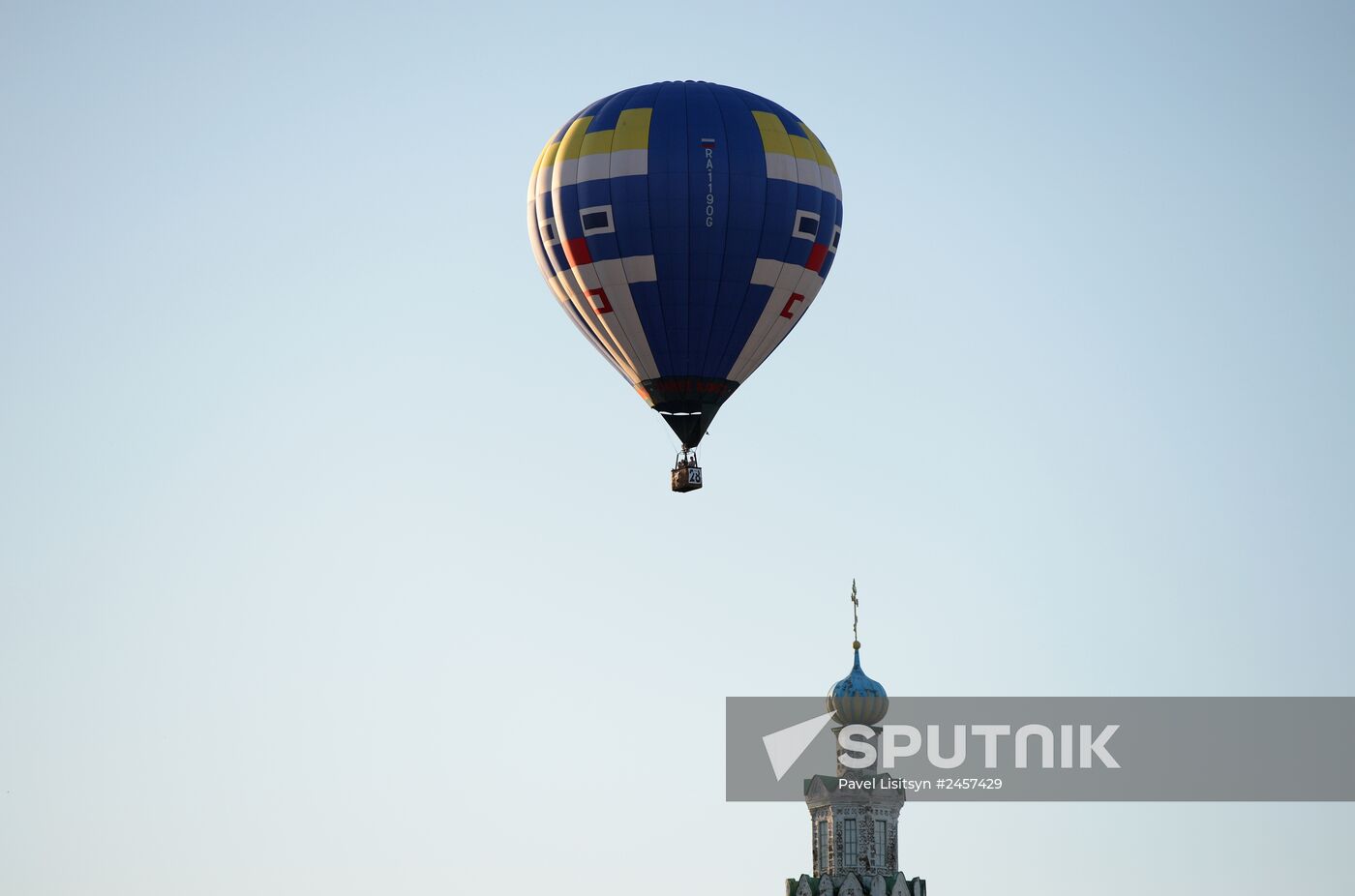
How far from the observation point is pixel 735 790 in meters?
143

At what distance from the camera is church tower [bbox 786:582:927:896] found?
145m

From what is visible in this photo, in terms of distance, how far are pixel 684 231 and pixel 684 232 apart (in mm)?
32

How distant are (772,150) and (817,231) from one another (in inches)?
140

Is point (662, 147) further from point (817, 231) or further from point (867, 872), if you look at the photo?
point (867, 872)

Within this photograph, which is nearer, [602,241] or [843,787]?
[602,241]

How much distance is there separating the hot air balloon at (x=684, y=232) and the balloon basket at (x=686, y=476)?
45 mm

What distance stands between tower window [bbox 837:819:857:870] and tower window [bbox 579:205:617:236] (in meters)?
56.3

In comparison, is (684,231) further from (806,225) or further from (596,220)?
(806,225)

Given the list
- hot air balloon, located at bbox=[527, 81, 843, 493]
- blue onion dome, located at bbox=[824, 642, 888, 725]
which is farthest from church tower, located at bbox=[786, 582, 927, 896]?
hot air balloon, located at bbox=[527, 81, 843, 493]

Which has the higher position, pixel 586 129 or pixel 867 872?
pixel 586 129

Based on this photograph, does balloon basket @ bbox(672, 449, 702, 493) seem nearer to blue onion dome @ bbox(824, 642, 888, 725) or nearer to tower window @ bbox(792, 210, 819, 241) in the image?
tower window @ bbox(792, 210, 819, 241)

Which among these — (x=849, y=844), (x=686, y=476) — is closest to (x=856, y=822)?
(x=849, y=844)

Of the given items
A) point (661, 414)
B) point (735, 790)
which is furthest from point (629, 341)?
point (735, 790)

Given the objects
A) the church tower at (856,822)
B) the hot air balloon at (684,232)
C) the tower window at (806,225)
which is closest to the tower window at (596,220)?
the hot air balloon at (684,232)
